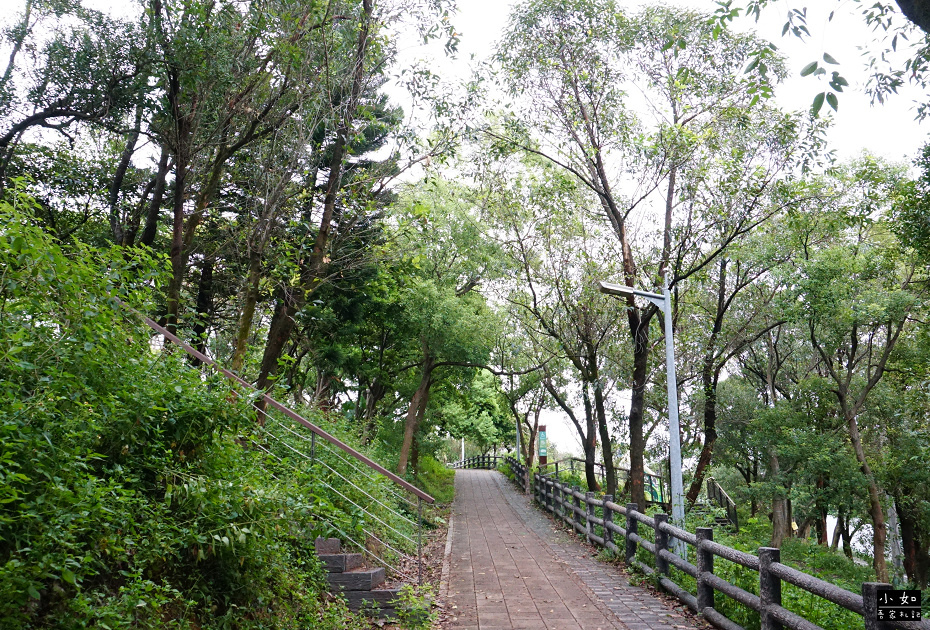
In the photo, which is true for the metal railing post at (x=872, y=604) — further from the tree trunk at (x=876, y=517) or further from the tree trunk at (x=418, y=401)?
the tree trunk at (x=418, y=401)

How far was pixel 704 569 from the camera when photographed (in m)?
7.06

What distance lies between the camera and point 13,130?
995 cm

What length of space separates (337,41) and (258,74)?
4.15ft

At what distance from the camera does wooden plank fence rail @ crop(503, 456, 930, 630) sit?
4.57 meters

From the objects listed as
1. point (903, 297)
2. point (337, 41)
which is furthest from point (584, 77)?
point (903, 297)

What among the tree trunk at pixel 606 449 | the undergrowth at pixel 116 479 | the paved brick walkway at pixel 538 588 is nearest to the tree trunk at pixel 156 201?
the undergrowth at pixel 116 479

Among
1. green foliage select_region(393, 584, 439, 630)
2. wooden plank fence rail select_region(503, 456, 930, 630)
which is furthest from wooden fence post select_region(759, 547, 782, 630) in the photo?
green foliage select_region(393, 584, 439, 630)

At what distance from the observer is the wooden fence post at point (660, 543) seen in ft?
28.2

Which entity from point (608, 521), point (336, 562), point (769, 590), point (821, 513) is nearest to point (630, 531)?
point (608, 521)

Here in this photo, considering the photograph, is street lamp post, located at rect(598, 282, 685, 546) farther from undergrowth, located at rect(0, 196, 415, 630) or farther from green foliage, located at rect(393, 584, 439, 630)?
undergrowth, located at rect(0, 196, 415, 630)

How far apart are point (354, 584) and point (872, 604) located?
4755mm

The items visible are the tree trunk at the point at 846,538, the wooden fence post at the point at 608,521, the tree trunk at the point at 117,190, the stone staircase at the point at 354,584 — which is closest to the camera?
the stone staircase at the point at 354,584

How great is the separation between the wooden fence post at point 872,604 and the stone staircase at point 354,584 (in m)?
4.38

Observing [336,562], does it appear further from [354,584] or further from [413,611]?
[413,611]
